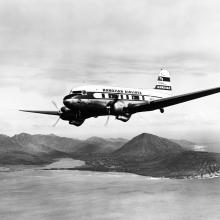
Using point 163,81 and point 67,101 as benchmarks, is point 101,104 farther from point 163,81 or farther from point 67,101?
point 163,81

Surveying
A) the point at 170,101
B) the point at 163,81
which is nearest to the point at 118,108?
the point at 170,101

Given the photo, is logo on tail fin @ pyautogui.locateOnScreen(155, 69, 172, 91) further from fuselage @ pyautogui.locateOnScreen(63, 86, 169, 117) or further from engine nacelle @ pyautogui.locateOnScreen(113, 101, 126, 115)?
engine nacelle @ pyautogui.locateOnScreen(113, 101, 126, 115)

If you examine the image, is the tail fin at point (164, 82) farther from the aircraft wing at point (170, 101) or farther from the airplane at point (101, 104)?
the aircraft wing at point (170, 101)

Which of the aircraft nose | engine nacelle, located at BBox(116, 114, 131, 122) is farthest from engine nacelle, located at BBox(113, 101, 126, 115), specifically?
the aircraft nose

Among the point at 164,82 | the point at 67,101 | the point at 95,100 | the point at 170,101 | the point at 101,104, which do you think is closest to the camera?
the point at 67,101

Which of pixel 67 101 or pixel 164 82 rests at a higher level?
pixel 164 82

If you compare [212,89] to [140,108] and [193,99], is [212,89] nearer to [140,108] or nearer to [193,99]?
[193,99]
